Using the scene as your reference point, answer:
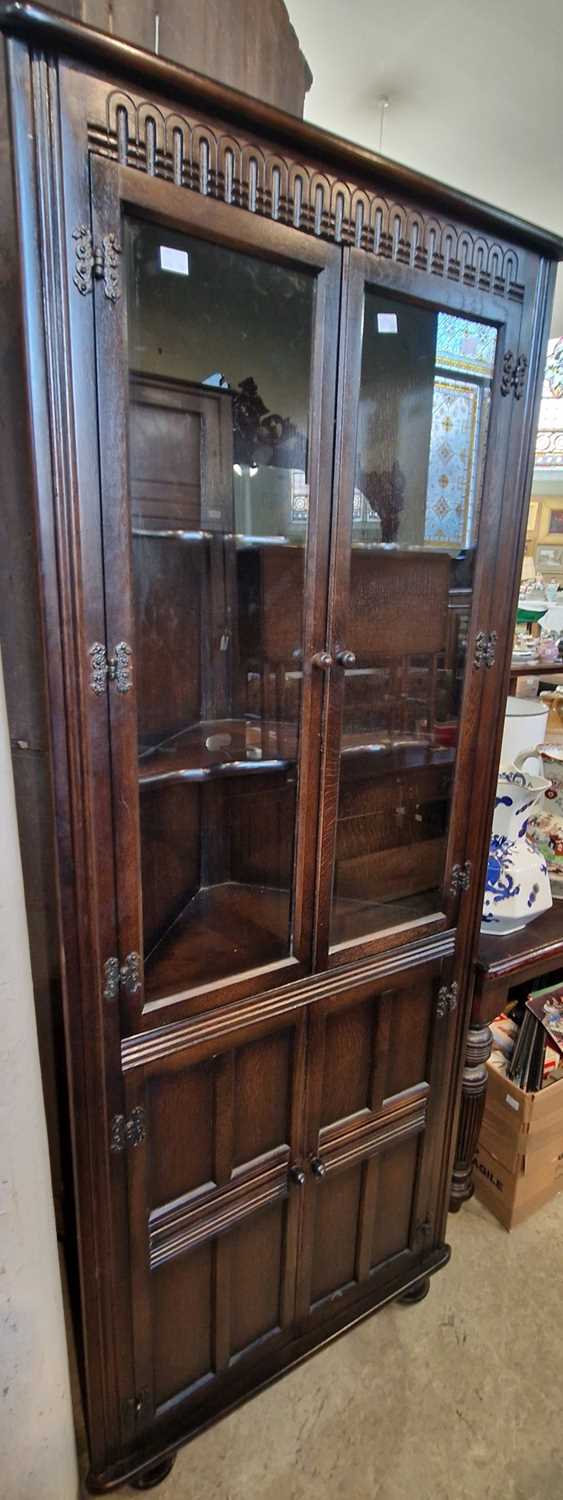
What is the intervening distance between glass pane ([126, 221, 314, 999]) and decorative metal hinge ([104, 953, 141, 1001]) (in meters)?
0.05

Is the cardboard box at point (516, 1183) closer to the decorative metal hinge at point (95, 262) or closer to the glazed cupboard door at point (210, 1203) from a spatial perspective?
the glazed cupboard door at point (210, 1203)

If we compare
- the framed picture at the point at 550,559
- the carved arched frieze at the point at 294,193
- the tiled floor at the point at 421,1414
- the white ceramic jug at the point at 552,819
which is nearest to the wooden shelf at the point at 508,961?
the white ceramic jug at the point at 552,819

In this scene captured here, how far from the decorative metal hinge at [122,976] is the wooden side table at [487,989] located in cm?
75

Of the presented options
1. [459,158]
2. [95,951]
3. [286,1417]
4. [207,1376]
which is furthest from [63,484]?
[459,158]

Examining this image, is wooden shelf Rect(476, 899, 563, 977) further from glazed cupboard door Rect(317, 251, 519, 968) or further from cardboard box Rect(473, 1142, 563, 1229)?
cardboard box Rect(473, 1142, 563, 1229)

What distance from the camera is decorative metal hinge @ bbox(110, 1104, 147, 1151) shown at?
0.98 meters

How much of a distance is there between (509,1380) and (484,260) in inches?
76.0

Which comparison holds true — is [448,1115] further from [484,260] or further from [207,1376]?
[484,260]

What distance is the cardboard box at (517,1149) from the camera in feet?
5.26

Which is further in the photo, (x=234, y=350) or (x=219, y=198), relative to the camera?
(x=234, y=350)

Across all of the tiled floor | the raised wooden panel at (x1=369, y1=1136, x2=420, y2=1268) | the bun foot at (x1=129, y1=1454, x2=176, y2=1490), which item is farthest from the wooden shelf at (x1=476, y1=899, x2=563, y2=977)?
the bun foot at (x1=129, y1=1454, x2=176, y2=1490)

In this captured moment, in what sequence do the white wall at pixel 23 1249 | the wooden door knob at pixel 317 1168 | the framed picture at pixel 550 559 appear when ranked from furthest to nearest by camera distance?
the framed picture at pixel 550 559
the wooden door knob at pixel 317 1168
the white wall at pixel 23 1249

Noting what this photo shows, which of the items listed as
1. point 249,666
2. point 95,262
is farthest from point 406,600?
point 95,262

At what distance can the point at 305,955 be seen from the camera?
112cm
